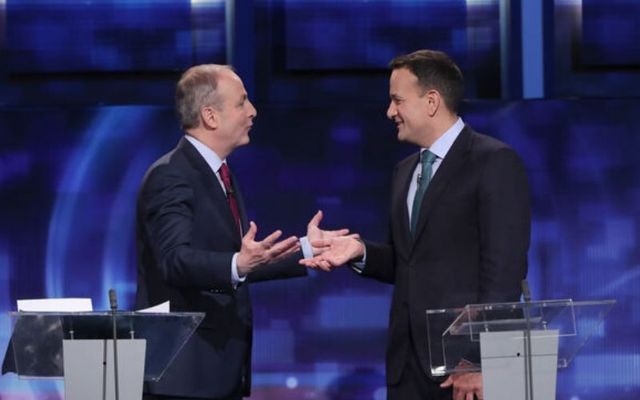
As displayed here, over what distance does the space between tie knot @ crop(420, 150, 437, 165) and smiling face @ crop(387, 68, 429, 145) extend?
49 mm

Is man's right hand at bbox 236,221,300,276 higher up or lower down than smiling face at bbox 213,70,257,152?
lower down

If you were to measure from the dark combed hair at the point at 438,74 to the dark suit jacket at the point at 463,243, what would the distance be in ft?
0.60

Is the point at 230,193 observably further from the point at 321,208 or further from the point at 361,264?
the point at 321,208

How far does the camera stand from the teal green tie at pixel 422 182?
3.54 meters

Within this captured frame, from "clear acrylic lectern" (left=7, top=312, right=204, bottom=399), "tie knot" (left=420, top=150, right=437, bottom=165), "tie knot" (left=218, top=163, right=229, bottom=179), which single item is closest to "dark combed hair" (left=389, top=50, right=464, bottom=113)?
"tie knot" (left=420, top=150, right=437, bottom=165)

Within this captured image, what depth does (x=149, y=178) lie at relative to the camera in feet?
11.5

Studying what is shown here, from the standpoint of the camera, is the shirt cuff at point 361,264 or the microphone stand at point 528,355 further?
the shirt cuff at point 361,264

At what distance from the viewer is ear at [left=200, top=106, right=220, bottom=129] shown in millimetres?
3646

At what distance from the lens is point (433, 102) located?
3646mm

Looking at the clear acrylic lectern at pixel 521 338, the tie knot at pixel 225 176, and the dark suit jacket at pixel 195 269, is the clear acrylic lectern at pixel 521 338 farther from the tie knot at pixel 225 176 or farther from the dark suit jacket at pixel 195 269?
the tie knot at pixel 225 176

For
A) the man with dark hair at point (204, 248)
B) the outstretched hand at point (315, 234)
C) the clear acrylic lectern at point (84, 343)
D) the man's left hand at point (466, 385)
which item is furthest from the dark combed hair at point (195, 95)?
the man's left hand at point (466, 385)

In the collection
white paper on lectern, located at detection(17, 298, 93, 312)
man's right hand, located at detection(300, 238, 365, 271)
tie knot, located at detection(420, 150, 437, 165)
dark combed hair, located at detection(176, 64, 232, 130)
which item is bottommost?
white paper on lectern, located at detection(17, 298, 93, 312)

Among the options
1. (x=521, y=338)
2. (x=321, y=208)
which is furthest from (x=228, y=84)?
(x=521, y=338)

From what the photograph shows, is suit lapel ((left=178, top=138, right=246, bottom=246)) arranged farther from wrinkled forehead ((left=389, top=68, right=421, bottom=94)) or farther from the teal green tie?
wrinkled forehead ((left=389, top=68, right=421, bottom=94))
